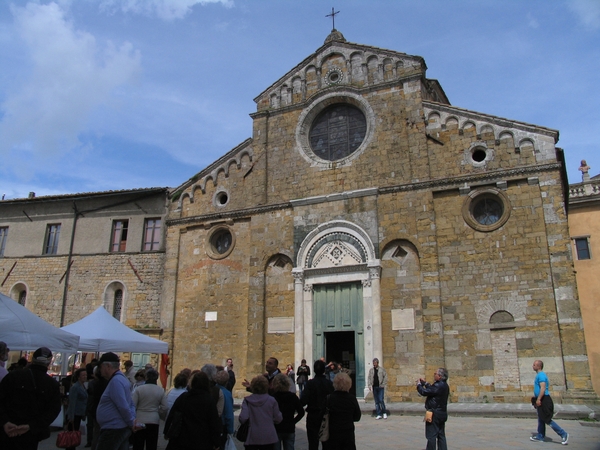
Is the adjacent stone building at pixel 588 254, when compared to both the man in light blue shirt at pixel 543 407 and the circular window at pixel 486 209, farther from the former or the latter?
the man in light blue shirt at pixel 543 407

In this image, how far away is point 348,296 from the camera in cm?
1722

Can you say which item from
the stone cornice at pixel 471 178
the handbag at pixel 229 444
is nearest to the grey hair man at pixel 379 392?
the stone cornice at pixel 471 178

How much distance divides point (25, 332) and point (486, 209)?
1306 cm

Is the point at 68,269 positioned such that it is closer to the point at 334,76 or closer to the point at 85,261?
the point at 85,261

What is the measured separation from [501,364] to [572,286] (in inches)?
114

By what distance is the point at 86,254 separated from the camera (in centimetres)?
2184

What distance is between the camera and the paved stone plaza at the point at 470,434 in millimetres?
9586

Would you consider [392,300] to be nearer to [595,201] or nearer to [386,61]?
[386,61]

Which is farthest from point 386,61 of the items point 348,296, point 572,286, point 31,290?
point 31,290

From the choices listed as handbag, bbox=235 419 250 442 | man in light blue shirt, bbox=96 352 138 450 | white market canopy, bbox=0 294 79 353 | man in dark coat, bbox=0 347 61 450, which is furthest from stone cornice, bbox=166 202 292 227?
man in dark coat, bbox=0 347 61 450

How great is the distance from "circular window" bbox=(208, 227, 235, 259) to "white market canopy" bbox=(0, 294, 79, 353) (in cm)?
984

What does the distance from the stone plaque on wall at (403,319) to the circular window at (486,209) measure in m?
3.30

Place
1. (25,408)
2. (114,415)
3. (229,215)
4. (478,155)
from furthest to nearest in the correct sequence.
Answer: (229,215) < (478,155) < (114,415) < (25,408)

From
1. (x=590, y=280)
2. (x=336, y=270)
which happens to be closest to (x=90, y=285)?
(x=336, y=270)
